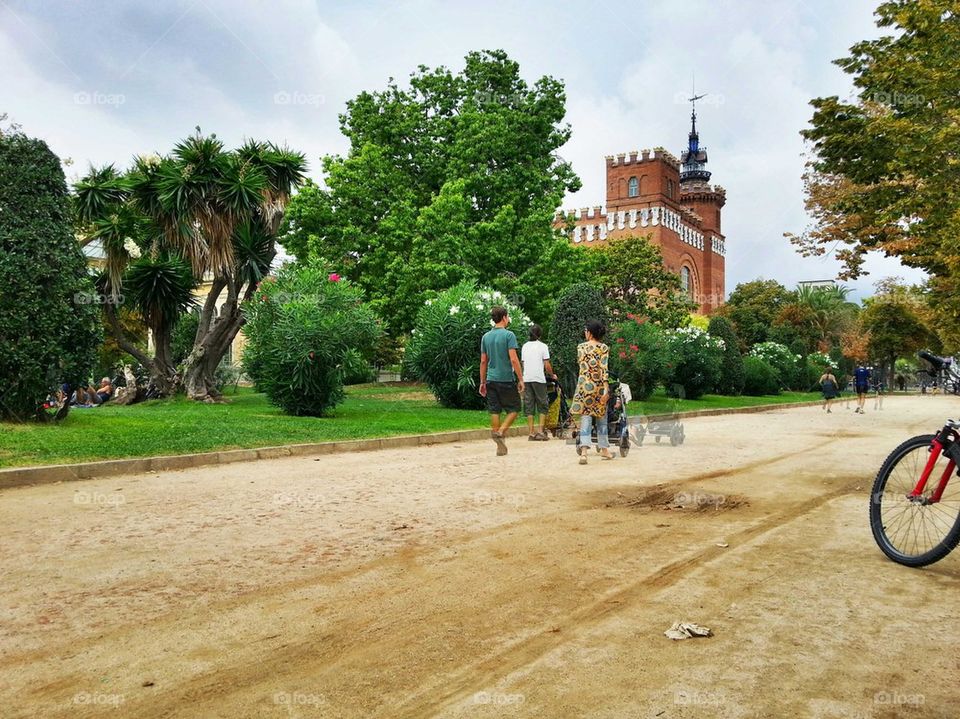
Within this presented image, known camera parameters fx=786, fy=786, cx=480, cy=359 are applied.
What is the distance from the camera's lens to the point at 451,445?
43.8 feet

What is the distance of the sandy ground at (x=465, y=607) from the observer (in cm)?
292

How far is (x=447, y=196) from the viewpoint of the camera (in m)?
29.2

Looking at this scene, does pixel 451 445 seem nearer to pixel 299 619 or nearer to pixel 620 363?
pixel 299 619

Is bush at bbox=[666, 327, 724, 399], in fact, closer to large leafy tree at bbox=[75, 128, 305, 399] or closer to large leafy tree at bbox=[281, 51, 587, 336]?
large leafy tree at bbox=[281, 51, 587, 336]

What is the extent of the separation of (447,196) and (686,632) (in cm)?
2680

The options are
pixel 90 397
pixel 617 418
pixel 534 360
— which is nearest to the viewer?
pixel 617 418
